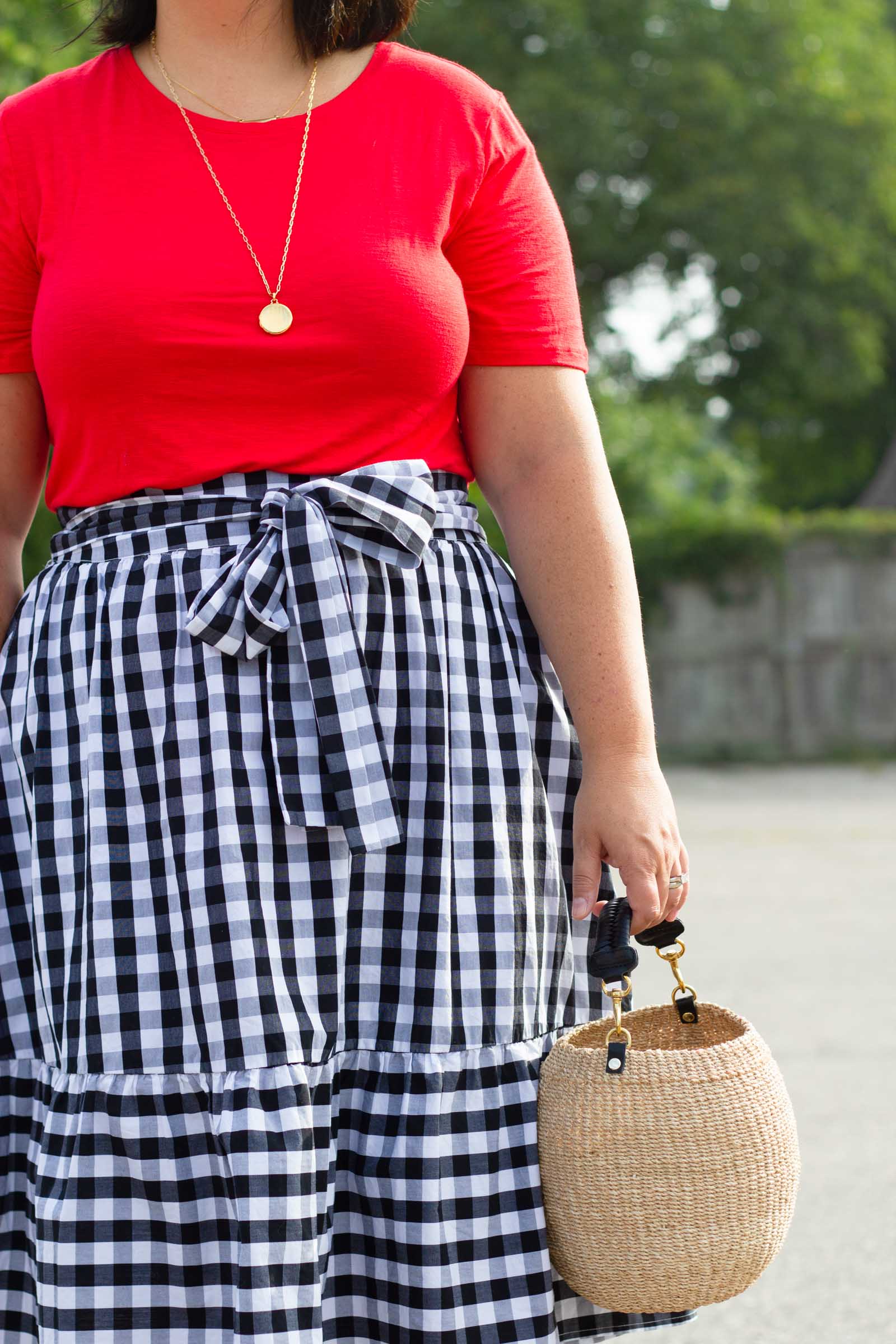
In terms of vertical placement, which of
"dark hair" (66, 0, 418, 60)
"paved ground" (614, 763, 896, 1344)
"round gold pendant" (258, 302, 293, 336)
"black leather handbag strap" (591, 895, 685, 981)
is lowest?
"paved ground" (614, 763, 896, 1344)

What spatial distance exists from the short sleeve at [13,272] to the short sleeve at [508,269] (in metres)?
0.41

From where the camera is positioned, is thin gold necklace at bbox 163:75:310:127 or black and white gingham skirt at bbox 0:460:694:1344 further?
thin gold necklace at bbox 163:75:310:127

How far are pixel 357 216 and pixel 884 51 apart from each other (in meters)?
19.4

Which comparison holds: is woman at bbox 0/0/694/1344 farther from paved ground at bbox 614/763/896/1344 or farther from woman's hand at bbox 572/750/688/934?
paved ground at bbox 614/763/896/1344

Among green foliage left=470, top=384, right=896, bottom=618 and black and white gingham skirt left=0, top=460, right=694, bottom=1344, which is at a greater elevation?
green foliage left=470, top=384, right=896, bottom=618

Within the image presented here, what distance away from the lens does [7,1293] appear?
59.5 inches

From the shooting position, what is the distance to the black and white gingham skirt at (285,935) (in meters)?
1.33

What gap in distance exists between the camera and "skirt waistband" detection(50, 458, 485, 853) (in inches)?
53.7

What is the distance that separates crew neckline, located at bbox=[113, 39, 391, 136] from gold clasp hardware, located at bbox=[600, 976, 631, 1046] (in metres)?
0.90

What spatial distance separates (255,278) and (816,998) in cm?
396

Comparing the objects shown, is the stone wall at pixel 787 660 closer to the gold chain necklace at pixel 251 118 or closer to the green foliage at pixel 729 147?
the green foliage at pixel 729 147

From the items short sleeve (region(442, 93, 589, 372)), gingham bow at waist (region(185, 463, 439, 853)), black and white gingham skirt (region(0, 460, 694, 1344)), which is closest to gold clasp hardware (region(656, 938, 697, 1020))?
black and white gingham skirt (region(0, 460, 694, 1344))

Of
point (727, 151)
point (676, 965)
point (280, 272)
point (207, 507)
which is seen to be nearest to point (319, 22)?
point (280, 272)

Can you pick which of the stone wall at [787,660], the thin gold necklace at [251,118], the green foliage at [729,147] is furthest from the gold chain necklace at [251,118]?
the green foliage at [729,147]
